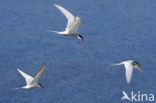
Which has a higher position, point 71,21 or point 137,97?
point 71,21

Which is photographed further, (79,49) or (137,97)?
(79,49)

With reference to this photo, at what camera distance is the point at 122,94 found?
36.8 ft

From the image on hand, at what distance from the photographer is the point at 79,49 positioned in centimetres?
1355

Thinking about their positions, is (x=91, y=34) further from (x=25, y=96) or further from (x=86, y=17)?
(x=25, y=96)

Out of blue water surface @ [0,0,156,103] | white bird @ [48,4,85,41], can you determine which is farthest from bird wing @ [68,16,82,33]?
blue water surface @ [0,0,156,103]

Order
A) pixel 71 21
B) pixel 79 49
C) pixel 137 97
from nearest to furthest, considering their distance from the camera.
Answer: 1. pixel 71 21
2. pixel 137 97
3. pixel 79 49

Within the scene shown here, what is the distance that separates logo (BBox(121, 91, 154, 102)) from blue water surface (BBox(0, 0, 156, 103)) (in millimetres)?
166

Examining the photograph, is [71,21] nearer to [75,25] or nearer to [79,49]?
[75,25]

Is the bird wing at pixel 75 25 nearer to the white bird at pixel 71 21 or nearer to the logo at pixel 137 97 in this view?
the white bird at pixel 71 21

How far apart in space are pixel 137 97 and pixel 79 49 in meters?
3.18

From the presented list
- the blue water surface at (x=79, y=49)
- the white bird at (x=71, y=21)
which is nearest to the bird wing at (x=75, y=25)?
the white bird at (x=71, y=21)

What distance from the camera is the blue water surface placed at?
1123cm

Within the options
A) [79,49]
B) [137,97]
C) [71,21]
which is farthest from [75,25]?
[79,49]

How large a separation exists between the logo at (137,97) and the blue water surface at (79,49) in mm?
166
